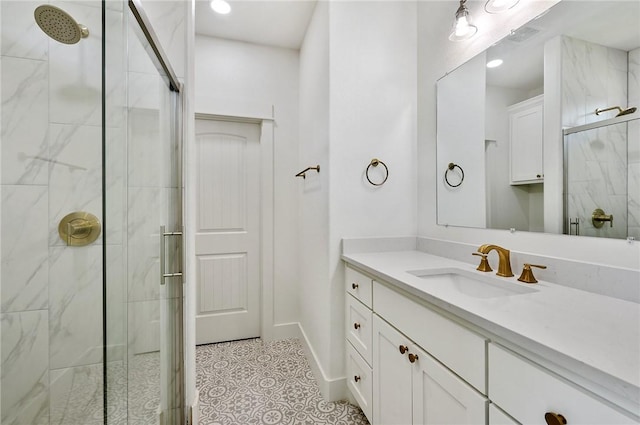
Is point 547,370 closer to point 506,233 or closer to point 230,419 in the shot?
point 506,233

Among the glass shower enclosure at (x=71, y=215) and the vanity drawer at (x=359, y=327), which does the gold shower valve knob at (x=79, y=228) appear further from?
the vanity drawer at (x=359, y=327)

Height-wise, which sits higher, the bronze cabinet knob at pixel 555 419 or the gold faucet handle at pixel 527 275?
the gold faucet handle at pixel 527 275

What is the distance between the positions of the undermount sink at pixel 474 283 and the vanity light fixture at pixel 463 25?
3.88ft

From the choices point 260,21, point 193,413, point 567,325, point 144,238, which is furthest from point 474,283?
point 260,21

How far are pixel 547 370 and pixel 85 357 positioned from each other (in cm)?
162

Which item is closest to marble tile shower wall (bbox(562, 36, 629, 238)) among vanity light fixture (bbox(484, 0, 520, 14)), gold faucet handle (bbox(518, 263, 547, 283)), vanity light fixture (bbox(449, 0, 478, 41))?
gold faucet handle (bbox(518, 263, 547, 283))

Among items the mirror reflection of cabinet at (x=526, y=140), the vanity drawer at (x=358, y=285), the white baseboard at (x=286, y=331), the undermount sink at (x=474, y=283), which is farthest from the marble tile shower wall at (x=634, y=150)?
the white baseboard at (x=286, y=331)

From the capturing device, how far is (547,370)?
1.83ft

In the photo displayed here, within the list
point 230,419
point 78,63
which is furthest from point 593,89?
point 230,419

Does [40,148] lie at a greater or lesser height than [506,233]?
greater

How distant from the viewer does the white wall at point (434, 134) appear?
0.93 m

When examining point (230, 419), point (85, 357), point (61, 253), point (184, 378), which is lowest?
point (230, 419)

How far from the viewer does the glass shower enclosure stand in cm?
100

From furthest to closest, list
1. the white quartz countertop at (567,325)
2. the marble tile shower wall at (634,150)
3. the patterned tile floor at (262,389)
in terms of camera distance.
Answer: the patterned tile floor at (262,389) < the marble tile shower wall at (634,150) < the white quartz countertop at (567,325)
